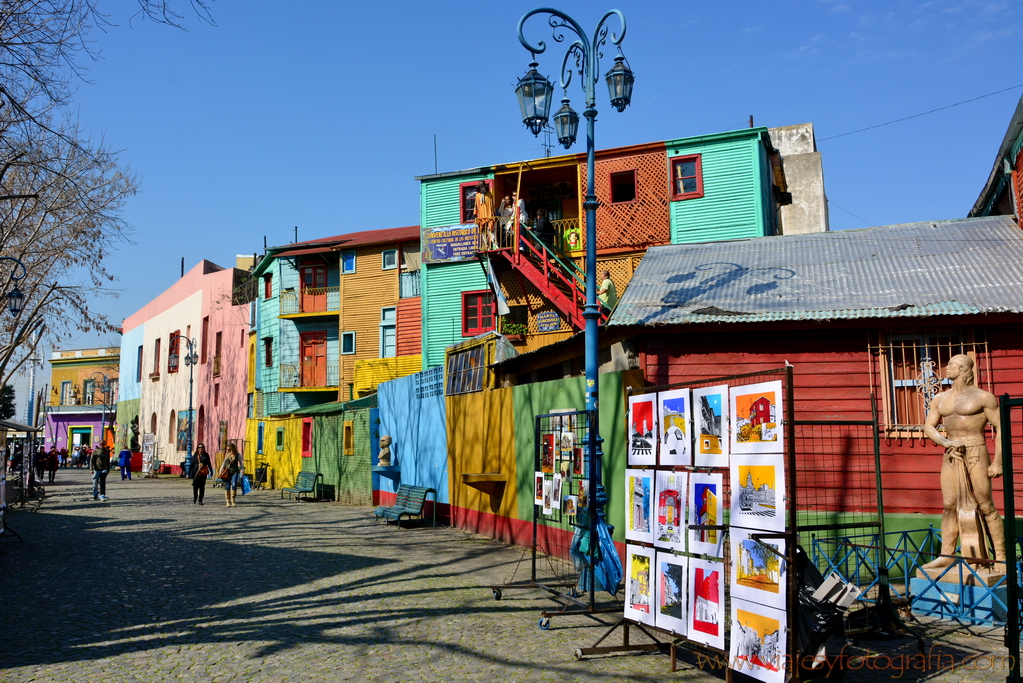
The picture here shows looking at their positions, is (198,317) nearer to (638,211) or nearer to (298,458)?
(298,458)

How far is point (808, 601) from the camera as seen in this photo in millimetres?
5824

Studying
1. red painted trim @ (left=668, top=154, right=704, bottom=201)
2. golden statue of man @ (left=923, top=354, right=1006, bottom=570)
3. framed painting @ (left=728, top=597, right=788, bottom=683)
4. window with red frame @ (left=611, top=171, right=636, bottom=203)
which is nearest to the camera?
framed painting @ (left=728, top=597, right=788, bottom=683)

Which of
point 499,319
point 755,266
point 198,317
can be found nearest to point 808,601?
point 755,266

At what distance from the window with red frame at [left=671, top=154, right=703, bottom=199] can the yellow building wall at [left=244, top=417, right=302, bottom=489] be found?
16.7m

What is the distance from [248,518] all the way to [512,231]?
956cm

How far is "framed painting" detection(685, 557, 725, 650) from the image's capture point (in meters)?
5.87

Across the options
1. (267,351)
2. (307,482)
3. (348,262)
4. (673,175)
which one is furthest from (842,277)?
(267,351)

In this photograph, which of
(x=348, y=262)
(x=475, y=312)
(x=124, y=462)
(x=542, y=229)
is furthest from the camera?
(x=124, y=462)

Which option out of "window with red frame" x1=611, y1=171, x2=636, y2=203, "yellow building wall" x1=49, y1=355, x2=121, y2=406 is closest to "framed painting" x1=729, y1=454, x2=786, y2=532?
"window with red frame" x1=611, y1=171, x2=636, y2=203

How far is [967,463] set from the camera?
28.6 feet

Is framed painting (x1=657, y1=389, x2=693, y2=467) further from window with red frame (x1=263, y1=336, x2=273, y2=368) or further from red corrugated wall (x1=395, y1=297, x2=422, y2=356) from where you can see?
window with red frame (x1=263, y1=336, x2=273, y2=368)

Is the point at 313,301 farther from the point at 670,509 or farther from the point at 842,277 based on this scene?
the point at 670,509

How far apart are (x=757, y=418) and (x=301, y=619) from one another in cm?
537

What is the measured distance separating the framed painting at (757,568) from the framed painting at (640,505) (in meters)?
1.00
